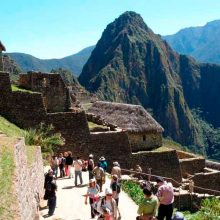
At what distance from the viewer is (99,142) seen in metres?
31.8

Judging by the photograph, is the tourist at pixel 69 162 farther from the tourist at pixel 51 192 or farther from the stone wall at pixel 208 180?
the stone wall at pixel 208 180

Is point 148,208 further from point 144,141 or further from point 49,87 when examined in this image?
point 144,141

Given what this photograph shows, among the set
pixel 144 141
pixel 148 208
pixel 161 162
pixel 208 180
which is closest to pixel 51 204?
pixel 148 208

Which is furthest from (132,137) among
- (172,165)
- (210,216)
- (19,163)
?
(19,163)

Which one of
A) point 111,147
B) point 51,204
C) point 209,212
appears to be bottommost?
point 209,212

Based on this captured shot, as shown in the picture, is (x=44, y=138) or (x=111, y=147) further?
(x=111, y=147)

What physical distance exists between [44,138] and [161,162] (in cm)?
960

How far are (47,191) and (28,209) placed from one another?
3784 millimetres

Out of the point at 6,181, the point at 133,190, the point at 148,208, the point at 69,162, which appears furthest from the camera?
the point at 69,162

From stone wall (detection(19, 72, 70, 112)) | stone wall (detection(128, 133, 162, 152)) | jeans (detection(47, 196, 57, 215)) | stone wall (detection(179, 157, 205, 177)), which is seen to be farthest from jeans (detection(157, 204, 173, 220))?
stone wall (detection(128, 133, 162, 152))

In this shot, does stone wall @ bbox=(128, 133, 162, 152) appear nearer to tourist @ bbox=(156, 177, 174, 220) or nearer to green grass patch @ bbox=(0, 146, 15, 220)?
tourist @ bbox=(156, 177, 174, 220)

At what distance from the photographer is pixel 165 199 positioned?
14.1m

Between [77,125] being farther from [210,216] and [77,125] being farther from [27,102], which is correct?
[210,216]

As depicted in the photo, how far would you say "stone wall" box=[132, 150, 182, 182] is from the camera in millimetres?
33244
